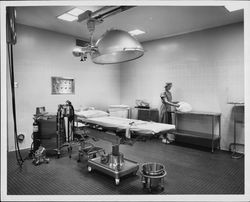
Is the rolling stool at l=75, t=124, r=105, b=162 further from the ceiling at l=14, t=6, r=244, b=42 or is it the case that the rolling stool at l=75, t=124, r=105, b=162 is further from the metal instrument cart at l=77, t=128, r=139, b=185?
the ceiling at l=14, t=6, r=244, b=42

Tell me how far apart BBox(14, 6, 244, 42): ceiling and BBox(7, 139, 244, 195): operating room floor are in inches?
116

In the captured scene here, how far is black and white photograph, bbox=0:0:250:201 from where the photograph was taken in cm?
266

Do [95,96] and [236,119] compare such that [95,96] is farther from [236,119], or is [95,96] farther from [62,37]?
[236,119]

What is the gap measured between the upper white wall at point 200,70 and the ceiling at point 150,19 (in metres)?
0.34

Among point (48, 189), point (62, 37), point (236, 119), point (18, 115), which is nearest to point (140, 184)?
point (48, 189)

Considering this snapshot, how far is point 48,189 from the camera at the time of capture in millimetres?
2691

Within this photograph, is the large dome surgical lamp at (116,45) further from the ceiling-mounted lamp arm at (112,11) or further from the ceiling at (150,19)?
the ceiling at (150,19)

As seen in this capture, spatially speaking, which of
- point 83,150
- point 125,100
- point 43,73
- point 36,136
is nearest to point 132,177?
point 83,150

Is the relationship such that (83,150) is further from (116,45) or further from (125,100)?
(125,100)

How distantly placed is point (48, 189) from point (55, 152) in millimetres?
1702

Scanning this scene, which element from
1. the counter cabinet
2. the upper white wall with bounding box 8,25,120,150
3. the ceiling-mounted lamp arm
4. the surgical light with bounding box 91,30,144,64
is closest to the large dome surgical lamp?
the surgical light with bounding box 91,30,144,64

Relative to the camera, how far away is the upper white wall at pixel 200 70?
440 centimetres

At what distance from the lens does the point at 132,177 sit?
309 cm

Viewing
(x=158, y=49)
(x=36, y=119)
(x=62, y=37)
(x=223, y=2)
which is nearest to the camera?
(x=223, y=2)
